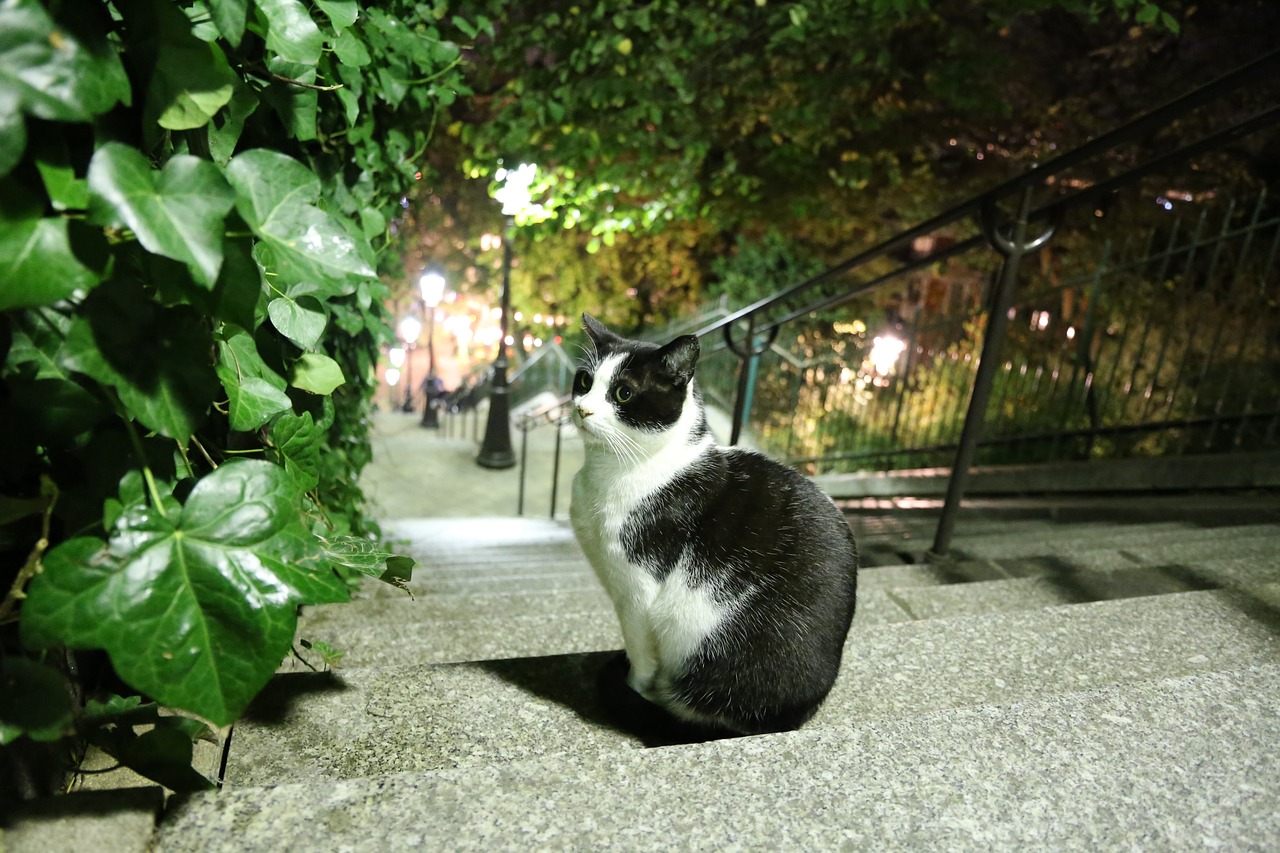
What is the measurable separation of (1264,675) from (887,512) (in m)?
3.25

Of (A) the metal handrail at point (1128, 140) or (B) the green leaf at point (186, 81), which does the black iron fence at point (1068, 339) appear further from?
(B) the green leaf at point (186, 81)

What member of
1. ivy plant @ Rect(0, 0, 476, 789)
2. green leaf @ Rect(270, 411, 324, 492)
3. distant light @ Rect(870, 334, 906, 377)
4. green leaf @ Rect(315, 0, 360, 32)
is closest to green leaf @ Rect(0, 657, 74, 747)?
ivy plant @ Rect(0, 0, 476, 789)

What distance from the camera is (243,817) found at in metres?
0.79

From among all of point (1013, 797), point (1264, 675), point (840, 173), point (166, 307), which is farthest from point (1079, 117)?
point (166, 307)

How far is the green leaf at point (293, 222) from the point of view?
2.39 ft

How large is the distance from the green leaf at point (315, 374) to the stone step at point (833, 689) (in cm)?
52

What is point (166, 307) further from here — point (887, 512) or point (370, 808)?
point (887, 512)

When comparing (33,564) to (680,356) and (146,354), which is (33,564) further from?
(680,356)

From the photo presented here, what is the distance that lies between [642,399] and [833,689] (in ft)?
2.21

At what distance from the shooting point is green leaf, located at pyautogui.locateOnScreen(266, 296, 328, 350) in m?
0.96

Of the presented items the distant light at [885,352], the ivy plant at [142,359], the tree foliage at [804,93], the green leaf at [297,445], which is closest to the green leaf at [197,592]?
the ivy plant at [142,359]

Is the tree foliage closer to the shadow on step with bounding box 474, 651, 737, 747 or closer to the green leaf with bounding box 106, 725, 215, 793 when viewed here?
the shadow on step with bounding box 474, 651, 737, 747

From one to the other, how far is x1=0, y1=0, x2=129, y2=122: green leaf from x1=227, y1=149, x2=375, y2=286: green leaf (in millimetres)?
150

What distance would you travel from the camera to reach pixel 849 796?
88 centimetres
